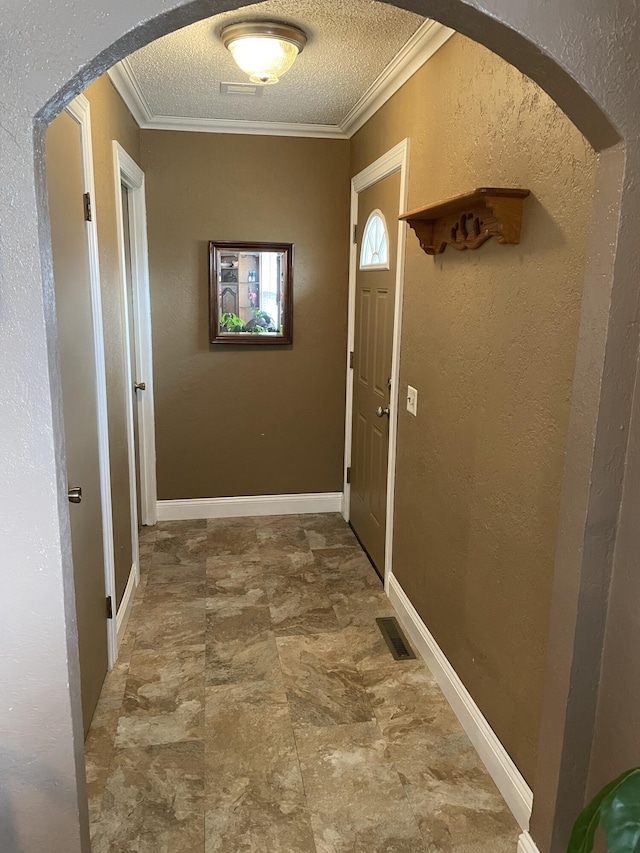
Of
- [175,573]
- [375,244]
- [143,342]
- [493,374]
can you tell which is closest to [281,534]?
[175,573]

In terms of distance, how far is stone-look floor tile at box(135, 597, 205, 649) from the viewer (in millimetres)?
2744

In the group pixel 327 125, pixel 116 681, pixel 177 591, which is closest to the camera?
pixel 116 681

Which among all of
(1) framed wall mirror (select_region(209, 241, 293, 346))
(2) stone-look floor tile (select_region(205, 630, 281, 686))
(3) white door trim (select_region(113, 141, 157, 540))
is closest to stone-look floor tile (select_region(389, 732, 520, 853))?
(2) stone-look floor tile (select_region(205, 630, 281, 686))

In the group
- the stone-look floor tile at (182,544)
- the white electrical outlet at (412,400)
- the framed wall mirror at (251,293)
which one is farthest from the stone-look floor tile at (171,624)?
the framed wall mirror at (251,293)

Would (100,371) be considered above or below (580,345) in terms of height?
below

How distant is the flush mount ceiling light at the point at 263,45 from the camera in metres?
2.26

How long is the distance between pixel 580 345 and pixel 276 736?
5.44ft

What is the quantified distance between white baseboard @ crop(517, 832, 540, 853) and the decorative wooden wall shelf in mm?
1600

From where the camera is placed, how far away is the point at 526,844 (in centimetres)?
167

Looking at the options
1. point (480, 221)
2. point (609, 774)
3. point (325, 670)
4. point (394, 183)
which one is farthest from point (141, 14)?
point (325, 670)

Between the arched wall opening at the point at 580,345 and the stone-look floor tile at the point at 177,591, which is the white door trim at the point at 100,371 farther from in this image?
the arched wall opening at the point at 580,345

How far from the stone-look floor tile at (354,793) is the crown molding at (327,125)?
8.08 ft

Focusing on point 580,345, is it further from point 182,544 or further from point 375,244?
point 182,544

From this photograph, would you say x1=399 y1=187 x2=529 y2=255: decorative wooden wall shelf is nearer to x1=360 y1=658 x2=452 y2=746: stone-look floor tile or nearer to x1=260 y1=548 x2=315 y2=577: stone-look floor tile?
x1=360 y1=658 x2=452 y2=746: stone-look floor tile
